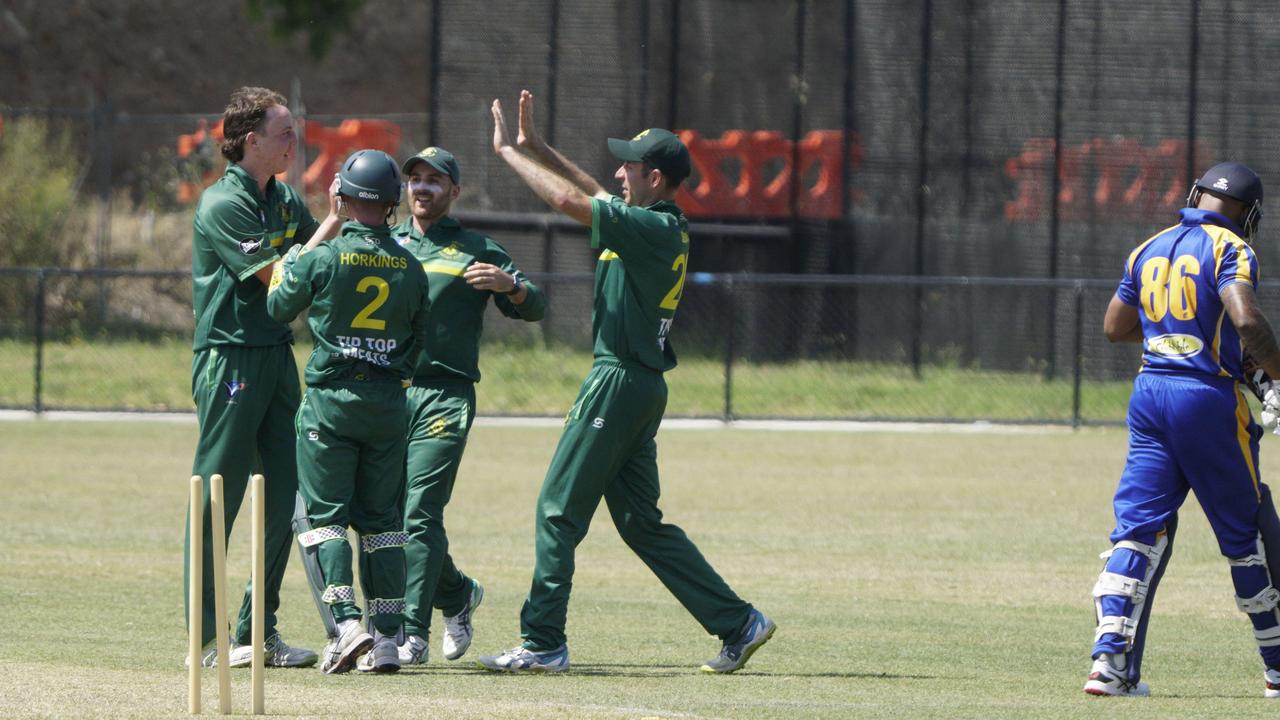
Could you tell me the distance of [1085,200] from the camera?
25.6 metres

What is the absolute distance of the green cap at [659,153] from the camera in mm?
8203

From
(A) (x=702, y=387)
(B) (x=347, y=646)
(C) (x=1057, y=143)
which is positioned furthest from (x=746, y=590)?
(C) (x=1057, y=143)

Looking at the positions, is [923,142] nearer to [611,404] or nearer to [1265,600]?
[611,404]

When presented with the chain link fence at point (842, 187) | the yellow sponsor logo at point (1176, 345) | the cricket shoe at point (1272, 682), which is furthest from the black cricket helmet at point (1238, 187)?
the chain link fence at point (842, 187)

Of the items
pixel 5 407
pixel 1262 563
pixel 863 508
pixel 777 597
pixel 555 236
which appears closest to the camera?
pixel 1262 563

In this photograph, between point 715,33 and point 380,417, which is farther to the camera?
point 715,33

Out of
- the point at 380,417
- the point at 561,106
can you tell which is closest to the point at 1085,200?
the point at 561,106

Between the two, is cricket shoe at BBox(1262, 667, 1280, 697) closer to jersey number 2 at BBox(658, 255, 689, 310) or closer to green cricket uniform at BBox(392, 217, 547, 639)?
jersey number 2 at BBox(658, 255, 689, 310)

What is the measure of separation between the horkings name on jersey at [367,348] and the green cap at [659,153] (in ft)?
4.22

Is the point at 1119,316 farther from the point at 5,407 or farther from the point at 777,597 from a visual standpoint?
the point at 5,407

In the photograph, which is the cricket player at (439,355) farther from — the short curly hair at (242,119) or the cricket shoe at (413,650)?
the short curly hair at (242,119)

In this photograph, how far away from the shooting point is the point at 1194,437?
7.62m

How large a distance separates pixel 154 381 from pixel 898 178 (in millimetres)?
10388

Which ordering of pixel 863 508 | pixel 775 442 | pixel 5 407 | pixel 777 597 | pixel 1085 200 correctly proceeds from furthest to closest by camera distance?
pixel 1085 200 < pixel 5 407 < pixel 775 442 < pixel 863 508 < pixel 777 597
